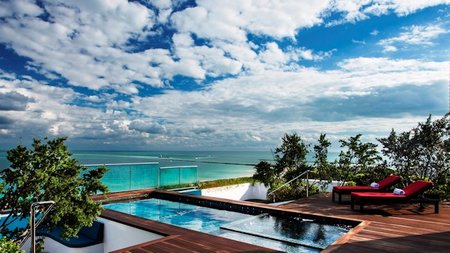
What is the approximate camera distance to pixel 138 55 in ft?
41.0

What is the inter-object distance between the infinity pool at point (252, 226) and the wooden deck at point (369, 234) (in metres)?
0.48

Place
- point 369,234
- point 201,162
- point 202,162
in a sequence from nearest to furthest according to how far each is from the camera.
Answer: point 369,234 < point 201,162 < point 202,162

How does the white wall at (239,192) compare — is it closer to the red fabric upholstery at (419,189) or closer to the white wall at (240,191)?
the white wall at (240,191)

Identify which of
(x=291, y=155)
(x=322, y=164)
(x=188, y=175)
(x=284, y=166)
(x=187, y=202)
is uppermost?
(x=291, y=155)

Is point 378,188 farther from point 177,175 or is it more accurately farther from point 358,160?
point 177,175

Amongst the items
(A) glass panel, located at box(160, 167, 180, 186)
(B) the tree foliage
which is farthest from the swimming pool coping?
(B) the tree foliage

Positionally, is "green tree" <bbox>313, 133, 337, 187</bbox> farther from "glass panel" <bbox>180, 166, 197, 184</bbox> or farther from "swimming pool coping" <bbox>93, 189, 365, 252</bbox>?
"glass panel" <bbox>180, 166, 197, 184</bbox>

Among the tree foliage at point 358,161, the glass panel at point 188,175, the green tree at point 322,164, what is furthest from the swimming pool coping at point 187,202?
the tree foliage at point 358,161

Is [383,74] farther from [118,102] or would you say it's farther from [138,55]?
[118,102]

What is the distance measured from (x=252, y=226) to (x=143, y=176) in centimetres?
566

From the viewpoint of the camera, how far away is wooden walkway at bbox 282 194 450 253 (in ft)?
15.1

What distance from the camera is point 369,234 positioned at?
5.26 meters

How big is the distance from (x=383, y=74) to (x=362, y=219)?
6960 mm

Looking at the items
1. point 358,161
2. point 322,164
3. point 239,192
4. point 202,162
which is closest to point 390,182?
point 358,161
